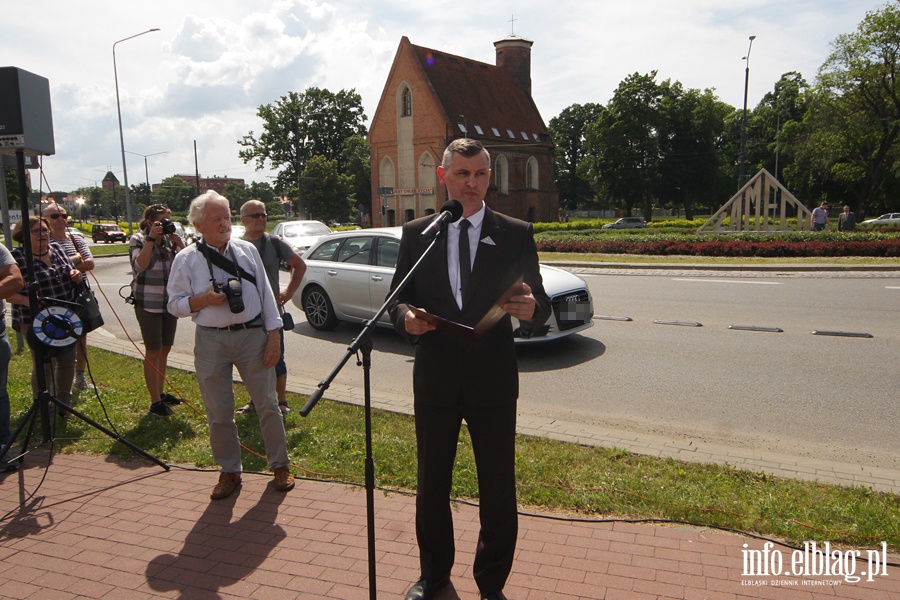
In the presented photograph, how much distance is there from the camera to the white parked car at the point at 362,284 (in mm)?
8914

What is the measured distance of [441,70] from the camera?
5853 centimetres

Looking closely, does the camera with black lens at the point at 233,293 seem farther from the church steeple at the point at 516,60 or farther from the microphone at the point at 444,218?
the church steeple at the point at 516,60

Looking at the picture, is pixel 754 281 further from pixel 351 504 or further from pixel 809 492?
pixel 351 504

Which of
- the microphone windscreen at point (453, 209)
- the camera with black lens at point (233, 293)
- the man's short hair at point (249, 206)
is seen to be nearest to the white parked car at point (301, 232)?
the man's short hair at point (249, 206)

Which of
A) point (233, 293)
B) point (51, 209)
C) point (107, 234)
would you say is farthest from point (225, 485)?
point (107, 234)

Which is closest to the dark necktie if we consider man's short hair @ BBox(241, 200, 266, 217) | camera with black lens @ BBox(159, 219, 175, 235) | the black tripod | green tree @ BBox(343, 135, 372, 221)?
the black tripod

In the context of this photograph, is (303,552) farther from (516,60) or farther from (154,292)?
(516,60)

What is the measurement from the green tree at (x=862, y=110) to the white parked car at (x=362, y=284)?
46.8 meters

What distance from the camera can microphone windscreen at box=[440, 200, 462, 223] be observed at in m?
2.76

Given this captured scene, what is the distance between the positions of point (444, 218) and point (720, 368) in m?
6.19

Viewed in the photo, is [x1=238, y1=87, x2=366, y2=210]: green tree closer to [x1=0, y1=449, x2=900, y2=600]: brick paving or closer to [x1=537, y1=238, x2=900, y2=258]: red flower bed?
[x1=537, y1=238, x2=900, y2=258]: red flower bed

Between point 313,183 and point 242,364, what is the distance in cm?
5503

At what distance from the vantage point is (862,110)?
153ft

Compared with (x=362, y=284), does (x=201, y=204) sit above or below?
above
